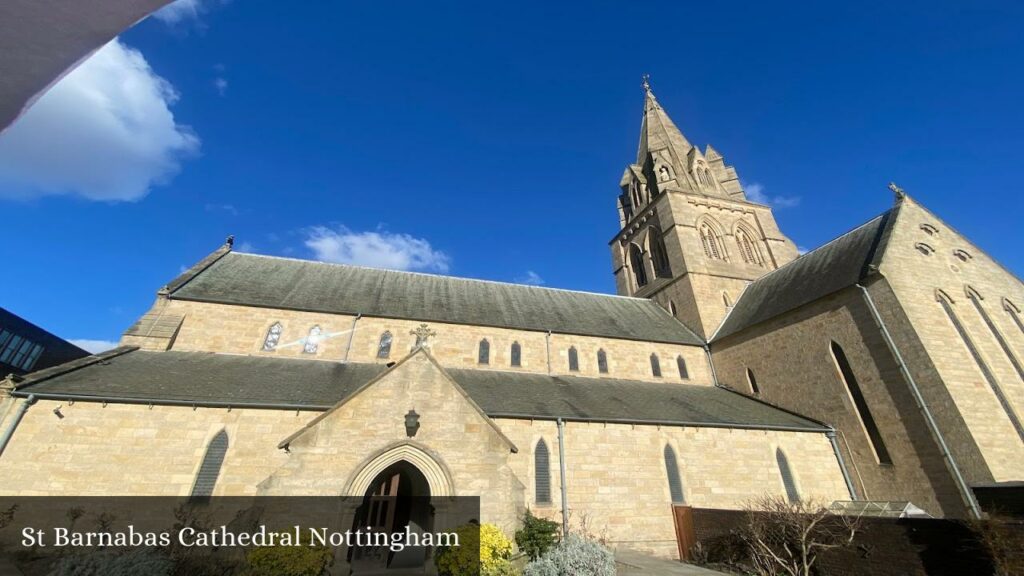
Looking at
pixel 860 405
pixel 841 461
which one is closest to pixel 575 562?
pixel 841 461

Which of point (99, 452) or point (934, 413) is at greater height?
point (934, 413)

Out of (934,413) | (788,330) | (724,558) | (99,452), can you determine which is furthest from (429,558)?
(788,330)

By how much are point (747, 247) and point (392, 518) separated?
27.3 meters

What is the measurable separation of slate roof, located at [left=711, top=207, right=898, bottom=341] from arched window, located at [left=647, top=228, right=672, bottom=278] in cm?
504

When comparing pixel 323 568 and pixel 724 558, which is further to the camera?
pixel 724 558

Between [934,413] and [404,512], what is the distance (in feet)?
56.7

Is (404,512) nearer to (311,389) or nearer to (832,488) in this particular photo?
(311,389)

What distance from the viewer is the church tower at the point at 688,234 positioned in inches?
980

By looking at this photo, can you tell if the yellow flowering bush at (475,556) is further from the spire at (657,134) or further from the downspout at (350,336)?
the spire at (657,134)

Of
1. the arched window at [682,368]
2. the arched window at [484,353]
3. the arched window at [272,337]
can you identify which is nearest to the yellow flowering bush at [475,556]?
the arched window at [484,353]

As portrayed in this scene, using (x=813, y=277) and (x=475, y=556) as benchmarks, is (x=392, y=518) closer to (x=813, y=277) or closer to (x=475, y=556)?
(x=475, y=556)

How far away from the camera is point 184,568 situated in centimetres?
783

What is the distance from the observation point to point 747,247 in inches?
1107

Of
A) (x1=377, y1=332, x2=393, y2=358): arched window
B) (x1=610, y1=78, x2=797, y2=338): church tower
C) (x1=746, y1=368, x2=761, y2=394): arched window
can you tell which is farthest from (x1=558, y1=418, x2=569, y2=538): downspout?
(x1=610, y1=78, x2=797, y2=338): church tower
